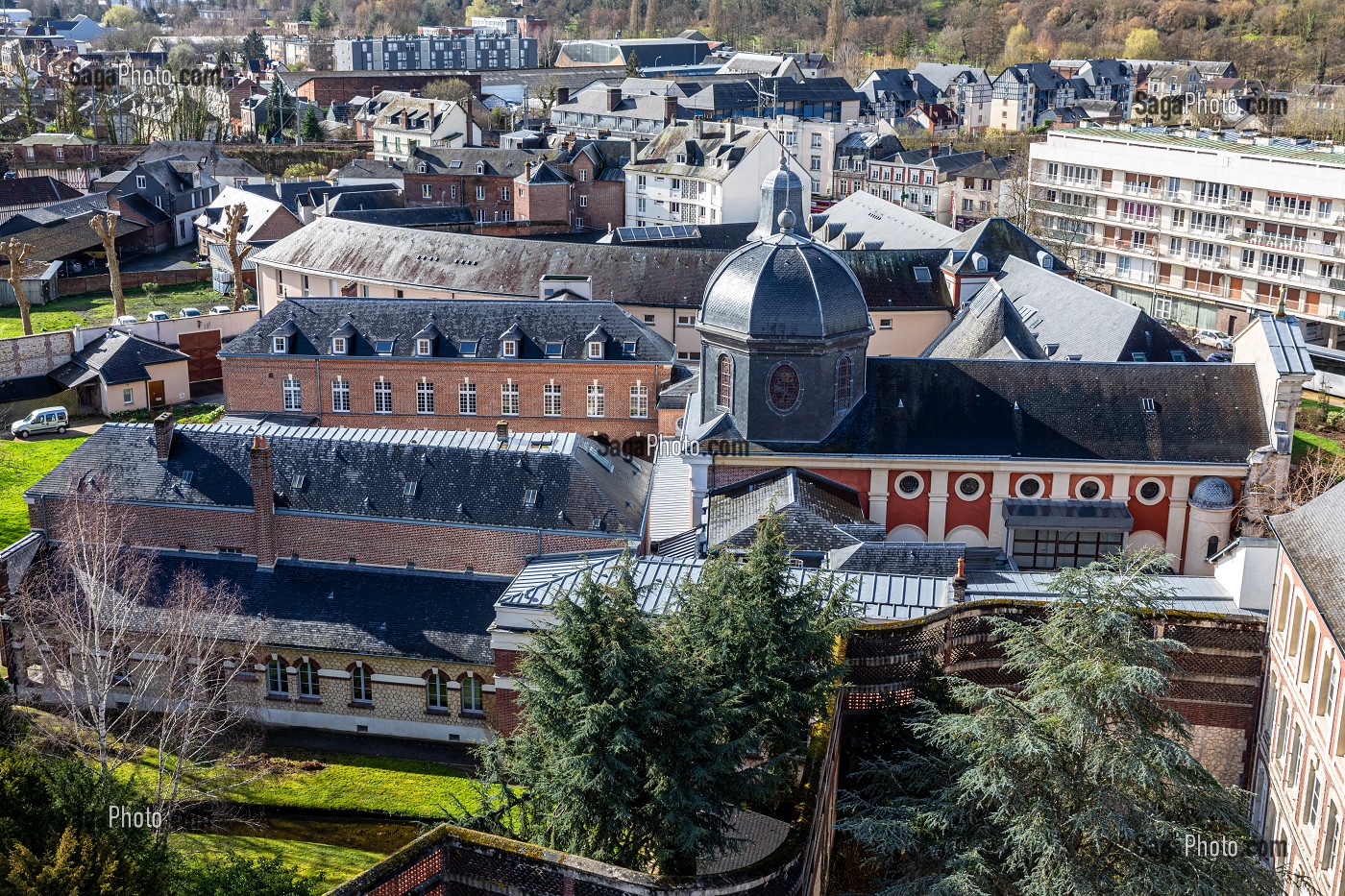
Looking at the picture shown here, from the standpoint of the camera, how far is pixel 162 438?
3791cm

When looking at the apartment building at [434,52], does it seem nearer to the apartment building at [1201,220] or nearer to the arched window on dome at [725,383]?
the apartment building at [1201,220]

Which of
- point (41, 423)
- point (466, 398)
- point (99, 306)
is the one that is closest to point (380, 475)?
point (466, 398)

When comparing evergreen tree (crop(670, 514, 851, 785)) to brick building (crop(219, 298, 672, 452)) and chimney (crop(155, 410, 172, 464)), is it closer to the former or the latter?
chimney (crop(155, 410, 172, 464))

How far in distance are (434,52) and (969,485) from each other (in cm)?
16061

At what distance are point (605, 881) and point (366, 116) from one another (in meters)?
121

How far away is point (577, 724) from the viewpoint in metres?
19.9

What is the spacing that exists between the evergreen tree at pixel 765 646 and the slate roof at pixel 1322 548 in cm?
873

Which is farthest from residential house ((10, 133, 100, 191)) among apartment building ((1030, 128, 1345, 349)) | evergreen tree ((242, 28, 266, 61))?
apartment building ((1030, 128, 1345, 349))

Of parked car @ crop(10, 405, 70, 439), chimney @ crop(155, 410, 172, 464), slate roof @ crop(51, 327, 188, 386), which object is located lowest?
parked car @ crop(10, 405, 70, 439)

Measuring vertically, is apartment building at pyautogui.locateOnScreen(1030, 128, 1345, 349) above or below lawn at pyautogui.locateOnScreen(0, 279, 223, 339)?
above

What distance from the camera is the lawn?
263 feet

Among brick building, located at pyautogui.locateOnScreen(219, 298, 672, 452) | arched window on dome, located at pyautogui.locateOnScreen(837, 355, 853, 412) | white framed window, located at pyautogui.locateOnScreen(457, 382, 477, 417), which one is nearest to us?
arched window on dome, located at pyautogui.locateOnScreen(837, 355, 853, 412)

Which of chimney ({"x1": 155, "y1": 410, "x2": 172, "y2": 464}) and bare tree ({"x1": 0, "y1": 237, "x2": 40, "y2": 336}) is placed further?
bare tree ({"x1": 0, "y1": 237, "x2": 40, "y2": 336})

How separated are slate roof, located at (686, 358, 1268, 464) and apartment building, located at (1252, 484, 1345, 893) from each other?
10.7 metres
